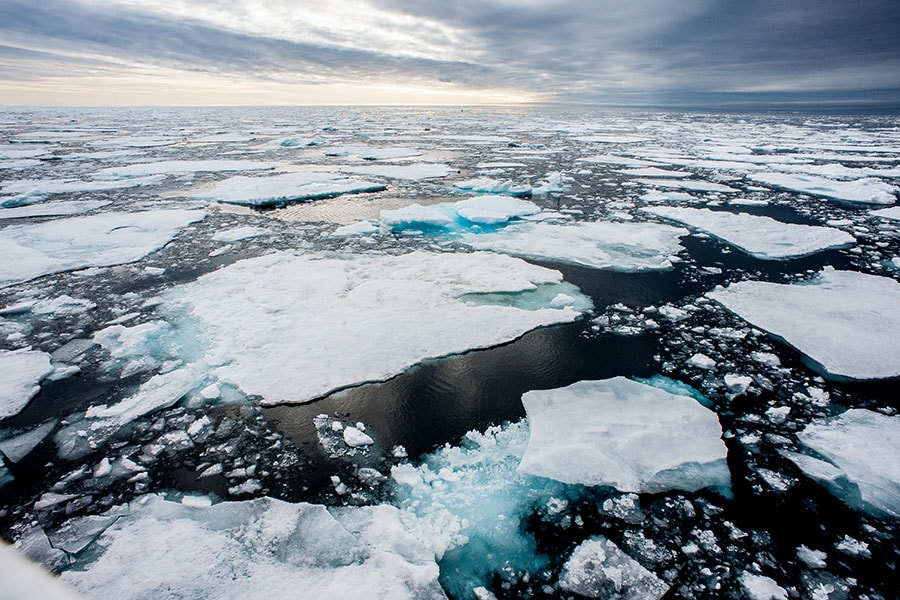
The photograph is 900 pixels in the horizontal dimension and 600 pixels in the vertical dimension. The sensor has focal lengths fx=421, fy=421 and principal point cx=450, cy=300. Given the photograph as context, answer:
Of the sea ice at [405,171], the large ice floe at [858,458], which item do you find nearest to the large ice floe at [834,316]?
the large ice floe at [858,458]

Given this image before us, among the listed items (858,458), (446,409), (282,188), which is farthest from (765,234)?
(282,188)

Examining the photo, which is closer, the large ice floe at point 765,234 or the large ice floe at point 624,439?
the large ice floe at point 624,439

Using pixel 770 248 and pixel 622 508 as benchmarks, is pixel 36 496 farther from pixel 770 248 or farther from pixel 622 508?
pixel 770 248

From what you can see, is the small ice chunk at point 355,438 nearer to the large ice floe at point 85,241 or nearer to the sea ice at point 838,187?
the large ice floe at point 85,241

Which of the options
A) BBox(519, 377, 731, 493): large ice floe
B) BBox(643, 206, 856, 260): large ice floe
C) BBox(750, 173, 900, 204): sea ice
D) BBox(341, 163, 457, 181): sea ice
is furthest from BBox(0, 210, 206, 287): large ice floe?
BBox(750, 173, 900, 204): sea ice

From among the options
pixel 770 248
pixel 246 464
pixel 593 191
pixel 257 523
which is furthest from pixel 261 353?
pixel 593 191

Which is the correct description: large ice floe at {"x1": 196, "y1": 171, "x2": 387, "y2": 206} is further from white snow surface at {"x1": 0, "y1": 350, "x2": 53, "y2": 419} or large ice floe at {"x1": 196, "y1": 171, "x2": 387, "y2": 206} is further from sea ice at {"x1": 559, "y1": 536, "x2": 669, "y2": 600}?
sea ice at {"x1": 559, "y1": 536, "x2": 669, "y2": 600}
